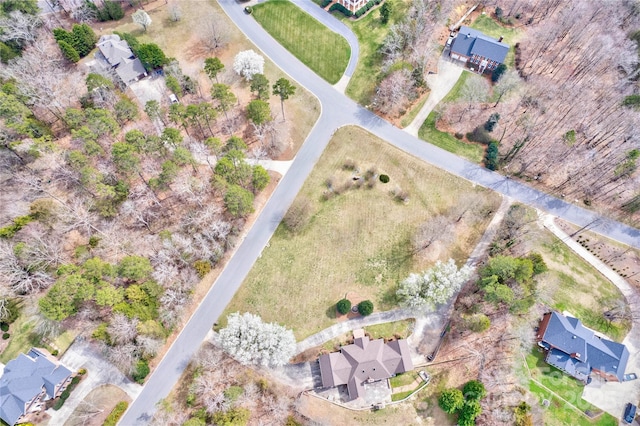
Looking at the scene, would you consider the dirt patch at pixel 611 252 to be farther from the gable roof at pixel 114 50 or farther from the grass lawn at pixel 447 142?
the gable roof at pixel 114 50

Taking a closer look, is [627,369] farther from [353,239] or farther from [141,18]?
[141,18]

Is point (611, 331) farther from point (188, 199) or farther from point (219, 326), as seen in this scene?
point (188, 199)

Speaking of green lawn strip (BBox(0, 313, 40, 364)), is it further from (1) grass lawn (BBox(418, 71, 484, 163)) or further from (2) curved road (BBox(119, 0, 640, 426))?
(1) grass lawn (BBox(418, 71, 484, 163))

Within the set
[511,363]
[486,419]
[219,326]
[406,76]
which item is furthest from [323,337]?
[406,76]

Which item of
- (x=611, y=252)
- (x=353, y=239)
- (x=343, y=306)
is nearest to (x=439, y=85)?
(x=353, y=239)

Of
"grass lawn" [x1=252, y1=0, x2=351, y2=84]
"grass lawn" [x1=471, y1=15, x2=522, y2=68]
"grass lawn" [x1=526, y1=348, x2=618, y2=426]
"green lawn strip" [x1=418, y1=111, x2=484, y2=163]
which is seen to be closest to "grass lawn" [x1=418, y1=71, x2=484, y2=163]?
"green lawn strip" [x1=418, y1=111, x2=484, y2=163]

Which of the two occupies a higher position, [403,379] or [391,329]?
[391,329]
